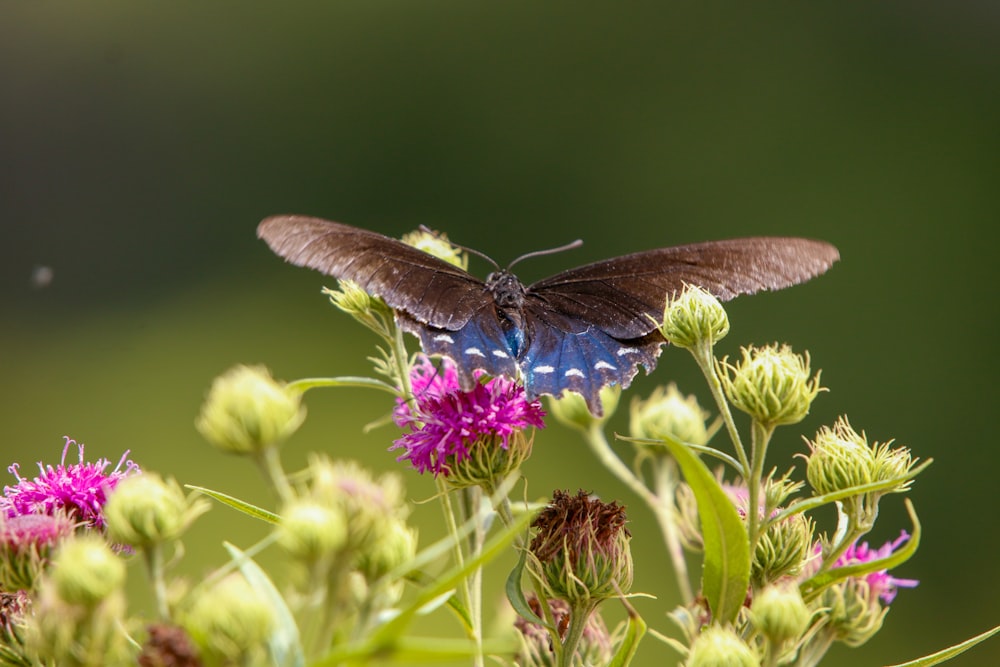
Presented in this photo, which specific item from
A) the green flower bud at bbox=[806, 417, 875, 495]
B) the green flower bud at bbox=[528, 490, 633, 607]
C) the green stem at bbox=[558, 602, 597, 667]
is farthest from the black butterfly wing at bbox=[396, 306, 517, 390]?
the green flower bud at bbox=[806, 417, 875, 495]

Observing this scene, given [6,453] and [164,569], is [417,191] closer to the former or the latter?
[6,453]

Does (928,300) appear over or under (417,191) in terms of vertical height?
under

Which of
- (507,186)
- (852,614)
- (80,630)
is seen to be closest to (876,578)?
(852,614)

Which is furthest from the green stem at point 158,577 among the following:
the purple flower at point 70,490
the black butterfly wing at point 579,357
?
the black butterfly wing at point 579,357

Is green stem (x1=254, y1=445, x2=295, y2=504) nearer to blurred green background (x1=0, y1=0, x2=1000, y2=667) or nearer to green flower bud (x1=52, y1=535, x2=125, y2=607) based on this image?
green flower bud (x1=52, y1=535, x2=125, y2=607)

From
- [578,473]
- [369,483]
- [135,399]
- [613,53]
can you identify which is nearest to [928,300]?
[578,473]

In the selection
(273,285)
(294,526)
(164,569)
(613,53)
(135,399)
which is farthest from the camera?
(613,53)

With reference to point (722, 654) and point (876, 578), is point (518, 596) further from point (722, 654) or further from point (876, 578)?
point (876, 578)
